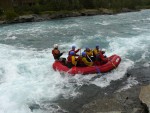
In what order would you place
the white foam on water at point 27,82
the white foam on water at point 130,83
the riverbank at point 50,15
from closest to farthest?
1. the white foam on water at point 27,82
2. the white foam on water at point 130,83
3. the riverbank at point 50,15

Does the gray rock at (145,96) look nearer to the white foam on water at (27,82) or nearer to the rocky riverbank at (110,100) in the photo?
the rocky riverbank at (110,100)

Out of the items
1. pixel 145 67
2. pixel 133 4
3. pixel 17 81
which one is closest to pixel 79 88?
pixel 17 81

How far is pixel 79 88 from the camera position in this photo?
37.8 feet

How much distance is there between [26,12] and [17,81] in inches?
1491

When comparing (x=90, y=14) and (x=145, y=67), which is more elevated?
(x=145, y=67)

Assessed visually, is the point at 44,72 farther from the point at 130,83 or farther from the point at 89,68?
the point at 130,83

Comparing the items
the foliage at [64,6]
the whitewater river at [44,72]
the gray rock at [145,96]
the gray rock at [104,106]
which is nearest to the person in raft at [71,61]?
the whitewater river at [44,72]

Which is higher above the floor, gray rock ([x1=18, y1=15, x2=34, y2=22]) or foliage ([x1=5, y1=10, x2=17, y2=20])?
foliage ([x1=5, y1=10, x2=17, y2=20])

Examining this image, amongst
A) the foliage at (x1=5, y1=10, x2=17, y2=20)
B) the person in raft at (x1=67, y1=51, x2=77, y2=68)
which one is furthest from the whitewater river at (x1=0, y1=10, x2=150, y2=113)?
the foliage at (x1=5, y1=10, x2=17, y2=20)

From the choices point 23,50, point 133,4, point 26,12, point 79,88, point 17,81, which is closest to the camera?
point 79,88

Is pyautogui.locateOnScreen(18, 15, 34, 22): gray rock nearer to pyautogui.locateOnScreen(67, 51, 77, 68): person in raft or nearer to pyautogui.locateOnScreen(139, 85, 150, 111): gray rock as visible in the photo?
pyautogui.locateOnScreen(67, 51, 77, 68): person in raft

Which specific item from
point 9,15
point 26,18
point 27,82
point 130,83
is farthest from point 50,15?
point 130,83

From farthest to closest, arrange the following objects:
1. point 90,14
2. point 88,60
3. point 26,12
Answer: point 90,14, point 26,12, point 88,60

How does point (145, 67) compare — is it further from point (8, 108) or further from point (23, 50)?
point (23, 50)
